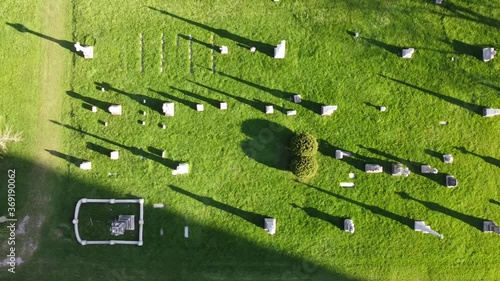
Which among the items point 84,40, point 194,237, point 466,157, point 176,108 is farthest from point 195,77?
point 466,157

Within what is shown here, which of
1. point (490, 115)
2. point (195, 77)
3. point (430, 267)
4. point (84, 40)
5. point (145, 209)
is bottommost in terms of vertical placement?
point (430, 267)

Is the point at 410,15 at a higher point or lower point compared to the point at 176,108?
higher

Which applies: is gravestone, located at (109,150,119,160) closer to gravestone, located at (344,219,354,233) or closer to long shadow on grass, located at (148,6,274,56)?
long shadow on grass, located at (148,6,274,56)

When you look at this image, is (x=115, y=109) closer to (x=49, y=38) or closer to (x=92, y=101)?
(x=92, y=101)

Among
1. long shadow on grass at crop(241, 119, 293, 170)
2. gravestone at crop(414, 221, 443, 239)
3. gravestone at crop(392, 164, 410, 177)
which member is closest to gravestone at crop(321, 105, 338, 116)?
long shadow on grass at crop(241, 119, 293, 170)

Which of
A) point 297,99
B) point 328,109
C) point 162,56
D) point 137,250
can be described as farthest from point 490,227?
point 162,56

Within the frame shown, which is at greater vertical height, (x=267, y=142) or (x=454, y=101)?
(x=454, y=101)

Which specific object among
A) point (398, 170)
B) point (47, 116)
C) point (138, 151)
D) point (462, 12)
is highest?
point (462, 12)

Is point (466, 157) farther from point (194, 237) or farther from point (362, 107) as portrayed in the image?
point (194, 237)
